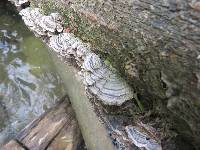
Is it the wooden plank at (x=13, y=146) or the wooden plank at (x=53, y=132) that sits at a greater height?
the wooden plank at (x=53, y=132)

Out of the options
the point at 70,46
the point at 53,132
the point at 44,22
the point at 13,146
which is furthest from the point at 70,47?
the point at 13,146

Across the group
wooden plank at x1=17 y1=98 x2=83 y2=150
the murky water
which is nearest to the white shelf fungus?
wooden plank at x1=17 y1=98 x2=83 y2=150

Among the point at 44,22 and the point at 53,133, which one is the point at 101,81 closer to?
the point at 44,22

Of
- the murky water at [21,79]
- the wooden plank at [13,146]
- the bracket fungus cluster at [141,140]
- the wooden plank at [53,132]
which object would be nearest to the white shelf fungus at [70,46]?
the bracket fungus cluster at [141,140]

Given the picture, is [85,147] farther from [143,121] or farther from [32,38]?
[32,38]

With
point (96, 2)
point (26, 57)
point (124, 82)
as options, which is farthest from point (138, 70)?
point (26, 57)

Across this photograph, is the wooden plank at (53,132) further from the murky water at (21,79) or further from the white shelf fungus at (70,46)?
the white shelf fungus at (70,46)
